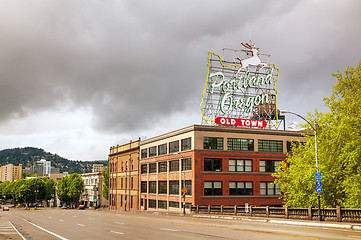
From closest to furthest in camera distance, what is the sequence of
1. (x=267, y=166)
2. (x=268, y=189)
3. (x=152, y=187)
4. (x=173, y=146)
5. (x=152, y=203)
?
(x=268, y=189) < (x=267, y=166) < (x=173, y=146) < (x=152, y=203) < (x=152, y=187)

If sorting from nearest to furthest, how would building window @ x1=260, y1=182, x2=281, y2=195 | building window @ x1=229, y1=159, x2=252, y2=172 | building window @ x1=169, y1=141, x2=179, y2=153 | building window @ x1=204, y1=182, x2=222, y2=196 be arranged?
building window @ x1=204, y1=182, x2=222, y2=196
building window @ x1=229, y1=159, x2=252, y2=172
building window @ x1=260, y1=182, x2=281, y2=195
building window @ x1=169, y1=141, x2=179, y2=153

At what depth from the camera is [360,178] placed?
109 ft

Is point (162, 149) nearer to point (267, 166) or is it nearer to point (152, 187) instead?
point (152, 187)

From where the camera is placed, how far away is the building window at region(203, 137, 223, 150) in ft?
204

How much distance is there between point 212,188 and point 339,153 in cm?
2720

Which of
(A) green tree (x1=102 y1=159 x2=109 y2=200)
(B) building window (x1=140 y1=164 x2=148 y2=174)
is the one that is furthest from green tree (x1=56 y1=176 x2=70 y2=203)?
(B) building window (x1=140 y1=164 x2=148 y2=174)

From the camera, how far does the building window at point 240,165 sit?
207ft

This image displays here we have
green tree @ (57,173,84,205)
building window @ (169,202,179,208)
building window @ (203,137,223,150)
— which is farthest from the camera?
green tree @ (57,173,84,205)

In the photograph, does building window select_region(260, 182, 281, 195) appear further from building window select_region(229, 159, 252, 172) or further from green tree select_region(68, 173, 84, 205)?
green tree select_region(68, 173, 84, 205)

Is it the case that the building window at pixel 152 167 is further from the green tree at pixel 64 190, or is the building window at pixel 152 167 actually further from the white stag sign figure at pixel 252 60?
the green tree at pixel 64 190

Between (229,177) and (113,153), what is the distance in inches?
2140

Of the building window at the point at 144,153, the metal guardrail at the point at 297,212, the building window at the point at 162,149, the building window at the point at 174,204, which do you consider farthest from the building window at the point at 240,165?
the building window at the point at 144,153

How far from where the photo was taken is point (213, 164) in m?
62.0

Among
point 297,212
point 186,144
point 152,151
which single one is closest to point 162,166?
point 152,151
